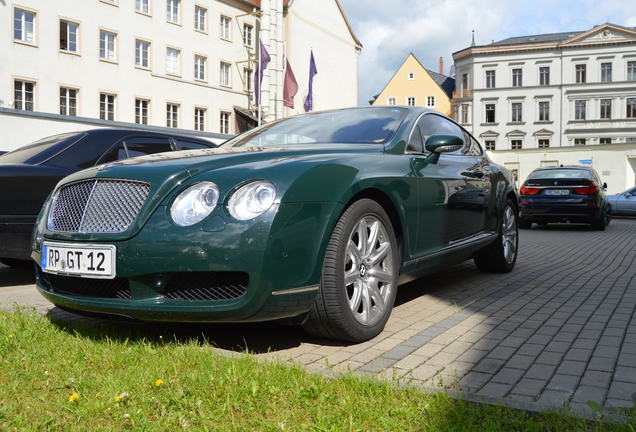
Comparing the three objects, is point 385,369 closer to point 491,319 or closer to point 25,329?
point 491,319

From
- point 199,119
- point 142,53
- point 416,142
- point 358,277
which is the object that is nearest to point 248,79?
point 199,119

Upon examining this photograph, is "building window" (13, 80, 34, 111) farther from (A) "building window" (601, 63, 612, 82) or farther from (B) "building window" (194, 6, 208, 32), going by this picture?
(A) "building window" (601, 63, 612, 82)

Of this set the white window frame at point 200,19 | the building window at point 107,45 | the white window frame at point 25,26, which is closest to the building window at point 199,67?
the white window frame at point 200,19

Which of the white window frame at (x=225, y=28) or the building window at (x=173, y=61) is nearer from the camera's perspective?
the building window at (x=173, y=61)

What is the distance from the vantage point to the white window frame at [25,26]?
25016mm

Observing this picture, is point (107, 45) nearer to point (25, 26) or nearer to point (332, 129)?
point (25, 26)

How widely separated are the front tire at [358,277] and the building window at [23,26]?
25.6m

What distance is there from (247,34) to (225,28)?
1.77 meters

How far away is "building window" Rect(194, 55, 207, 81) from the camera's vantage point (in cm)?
3381

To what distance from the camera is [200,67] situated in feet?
112

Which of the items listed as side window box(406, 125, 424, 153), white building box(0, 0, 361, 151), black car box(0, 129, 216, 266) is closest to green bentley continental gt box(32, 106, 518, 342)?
side window box(406, 125, 424, 153)

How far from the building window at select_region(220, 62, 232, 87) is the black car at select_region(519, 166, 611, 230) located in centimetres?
2443

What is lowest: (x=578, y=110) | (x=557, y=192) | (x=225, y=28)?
(x=557, y=192)

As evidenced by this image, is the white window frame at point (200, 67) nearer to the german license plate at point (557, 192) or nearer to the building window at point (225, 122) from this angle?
the building window at point (225, 122)
